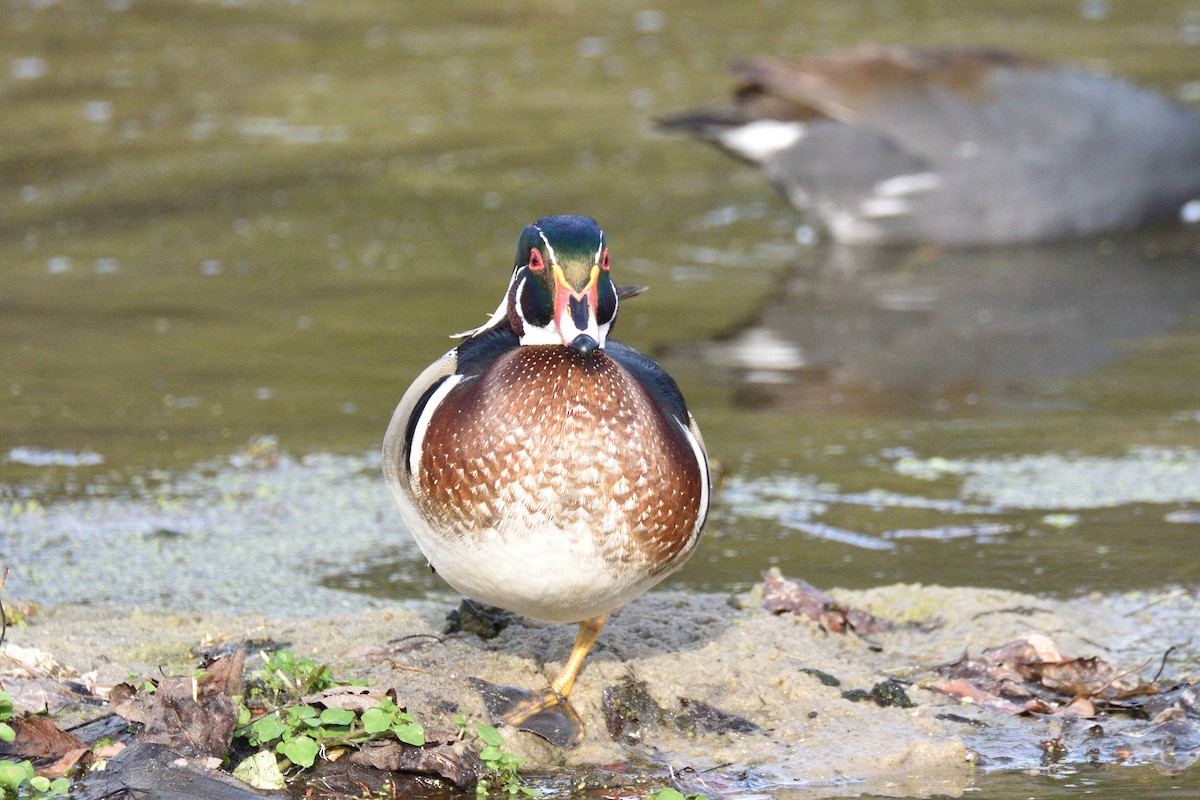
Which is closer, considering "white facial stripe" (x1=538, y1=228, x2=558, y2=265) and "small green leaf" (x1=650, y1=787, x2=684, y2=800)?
"small green leaf" (x1=650, y1=787, x2=684, y2=800)

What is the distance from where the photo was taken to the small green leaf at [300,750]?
137 inches

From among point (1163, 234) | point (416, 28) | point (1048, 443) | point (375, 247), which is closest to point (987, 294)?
point (1163, 234)

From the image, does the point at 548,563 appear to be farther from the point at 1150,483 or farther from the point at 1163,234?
the point at 1163,234

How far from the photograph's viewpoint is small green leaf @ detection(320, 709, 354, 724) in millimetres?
3557

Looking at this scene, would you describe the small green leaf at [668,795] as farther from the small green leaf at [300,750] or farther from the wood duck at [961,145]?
the wood duck at [961,145]

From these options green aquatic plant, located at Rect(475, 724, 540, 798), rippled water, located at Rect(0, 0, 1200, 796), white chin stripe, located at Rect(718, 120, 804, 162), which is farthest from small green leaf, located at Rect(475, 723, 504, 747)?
white chin stripe, located at Rect(718, 120, 804, 162)

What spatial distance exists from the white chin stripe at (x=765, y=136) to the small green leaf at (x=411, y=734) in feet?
22.0

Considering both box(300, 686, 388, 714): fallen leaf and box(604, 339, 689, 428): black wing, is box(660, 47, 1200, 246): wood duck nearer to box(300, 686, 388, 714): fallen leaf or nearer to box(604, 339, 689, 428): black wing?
box(604, 339, 689, 428): black wing

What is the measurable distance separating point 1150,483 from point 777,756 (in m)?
2.55

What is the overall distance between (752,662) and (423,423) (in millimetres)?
1070

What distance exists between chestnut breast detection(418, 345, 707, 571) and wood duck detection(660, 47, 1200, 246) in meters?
6.11

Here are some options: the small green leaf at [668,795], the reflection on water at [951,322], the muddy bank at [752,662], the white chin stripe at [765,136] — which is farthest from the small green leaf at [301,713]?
the white chin stripe at [765,136]

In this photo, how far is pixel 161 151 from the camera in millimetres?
11078

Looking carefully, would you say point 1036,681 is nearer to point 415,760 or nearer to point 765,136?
point 415,760
